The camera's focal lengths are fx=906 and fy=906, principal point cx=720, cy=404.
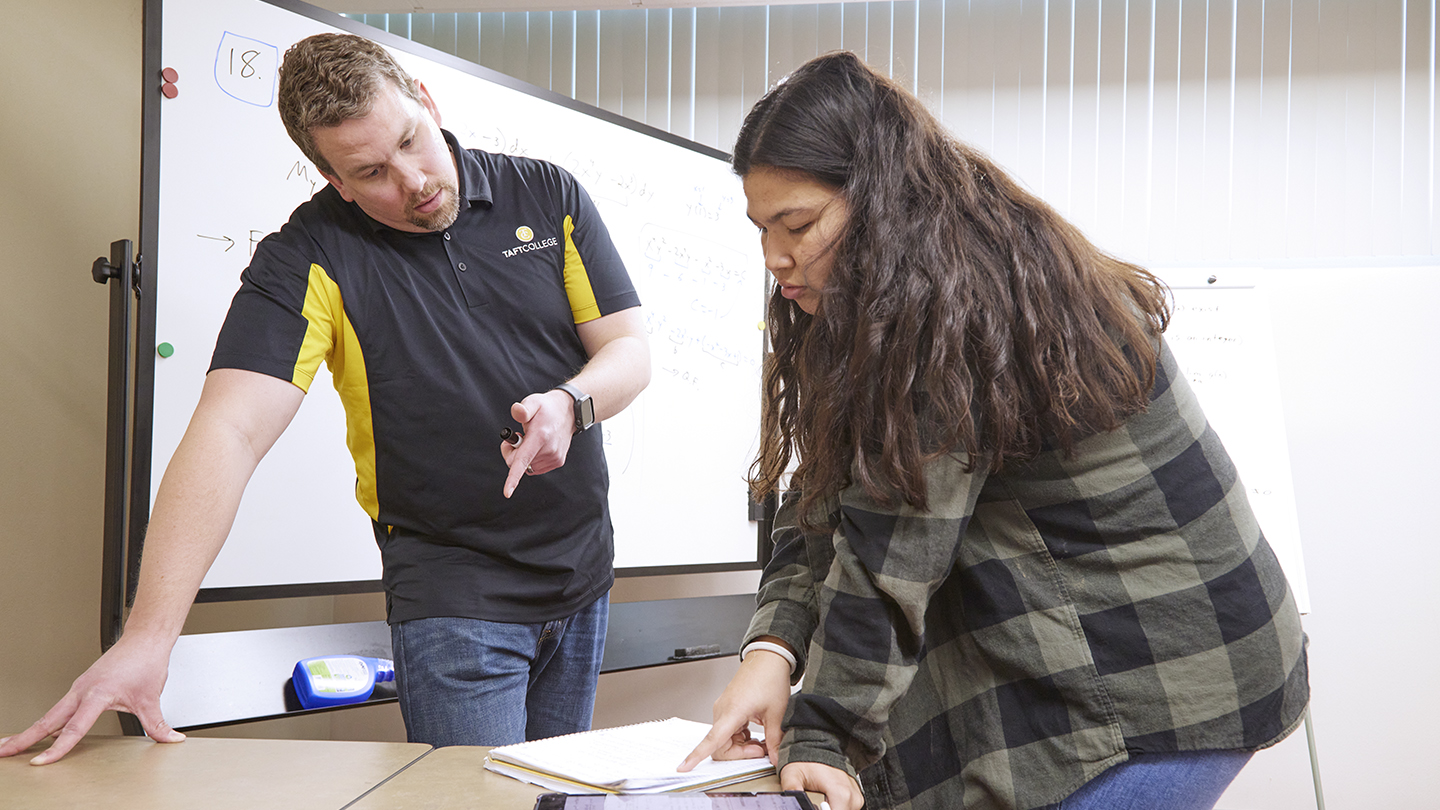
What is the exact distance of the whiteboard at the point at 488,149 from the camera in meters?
1.55

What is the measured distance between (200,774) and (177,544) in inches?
11.1

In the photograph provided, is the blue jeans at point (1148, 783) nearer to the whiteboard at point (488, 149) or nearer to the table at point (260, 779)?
the table at point (260, 779)

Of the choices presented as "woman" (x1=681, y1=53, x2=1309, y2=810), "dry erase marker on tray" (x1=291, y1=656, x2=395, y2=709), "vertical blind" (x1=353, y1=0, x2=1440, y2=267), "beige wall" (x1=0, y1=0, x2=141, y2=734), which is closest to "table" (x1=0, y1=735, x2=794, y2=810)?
"woman" (x1=681, y1=53, x2=1309, y2=810)

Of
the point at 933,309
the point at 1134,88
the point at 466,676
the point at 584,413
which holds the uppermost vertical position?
the point at 1134,88

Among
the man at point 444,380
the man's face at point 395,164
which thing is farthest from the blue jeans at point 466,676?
the man's face at point 395,164

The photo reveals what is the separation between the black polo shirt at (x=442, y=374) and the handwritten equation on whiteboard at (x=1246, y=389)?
1650 mm

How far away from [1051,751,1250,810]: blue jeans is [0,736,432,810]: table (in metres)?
0.62

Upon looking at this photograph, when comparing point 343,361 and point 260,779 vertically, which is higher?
point 343,361

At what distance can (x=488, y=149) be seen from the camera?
1.96 meters

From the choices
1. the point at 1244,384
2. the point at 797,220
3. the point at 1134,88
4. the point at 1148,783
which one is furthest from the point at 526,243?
the point at 1134,88

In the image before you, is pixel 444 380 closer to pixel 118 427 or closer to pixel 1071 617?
pixel 118 427

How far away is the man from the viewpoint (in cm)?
115

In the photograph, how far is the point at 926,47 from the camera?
2.67 metres

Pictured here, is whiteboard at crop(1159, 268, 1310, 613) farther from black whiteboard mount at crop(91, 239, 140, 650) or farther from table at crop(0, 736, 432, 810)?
black whiteboard mount at crop(91, 239, 140, 650)
